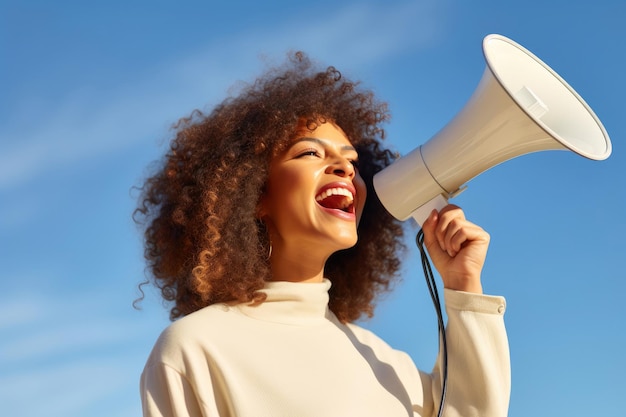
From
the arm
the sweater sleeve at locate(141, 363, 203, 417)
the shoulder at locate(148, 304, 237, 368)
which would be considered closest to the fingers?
the arm

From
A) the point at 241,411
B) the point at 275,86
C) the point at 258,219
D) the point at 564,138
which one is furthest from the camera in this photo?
the point at 275,86

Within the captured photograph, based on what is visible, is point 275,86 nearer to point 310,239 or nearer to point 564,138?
point 310,239

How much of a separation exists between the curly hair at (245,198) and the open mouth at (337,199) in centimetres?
23

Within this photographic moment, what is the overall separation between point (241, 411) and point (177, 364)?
23 centimetres

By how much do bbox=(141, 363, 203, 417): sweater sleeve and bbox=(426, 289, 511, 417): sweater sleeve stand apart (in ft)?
2.80

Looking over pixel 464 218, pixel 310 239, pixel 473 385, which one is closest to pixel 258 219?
pixel 310 239

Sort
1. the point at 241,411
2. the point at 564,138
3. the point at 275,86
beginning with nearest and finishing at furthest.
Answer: the point at 241,411
the point at 564,138
the point at 275,86

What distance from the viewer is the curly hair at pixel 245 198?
2803mm

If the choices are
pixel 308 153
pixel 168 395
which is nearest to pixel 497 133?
pixel 308 153

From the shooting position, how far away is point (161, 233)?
2988mm

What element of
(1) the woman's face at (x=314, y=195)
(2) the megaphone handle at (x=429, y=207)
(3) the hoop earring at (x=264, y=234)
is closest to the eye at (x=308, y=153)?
(1) the woman's face at (x=314, y=195)

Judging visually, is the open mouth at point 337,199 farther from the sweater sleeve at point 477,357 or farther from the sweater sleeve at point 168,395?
the sweater sleeve at point 168,395

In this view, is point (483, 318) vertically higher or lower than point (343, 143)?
lower

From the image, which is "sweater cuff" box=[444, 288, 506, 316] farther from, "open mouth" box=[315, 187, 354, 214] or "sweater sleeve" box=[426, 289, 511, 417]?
"open mouth" box=[315, 187, 354, 214]
